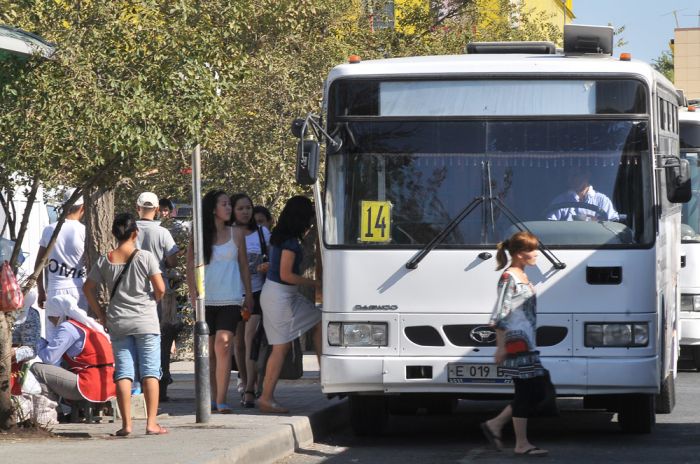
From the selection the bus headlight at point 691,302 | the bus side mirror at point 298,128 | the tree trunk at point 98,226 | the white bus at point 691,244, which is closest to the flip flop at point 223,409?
the bus side mirror at point 298,128

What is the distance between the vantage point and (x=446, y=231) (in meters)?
11.1

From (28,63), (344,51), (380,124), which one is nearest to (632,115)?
(380,124)

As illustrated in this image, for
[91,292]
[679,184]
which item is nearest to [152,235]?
[91,292]

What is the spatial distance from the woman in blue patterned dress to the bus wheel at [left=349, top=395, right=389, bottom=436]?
1645mm

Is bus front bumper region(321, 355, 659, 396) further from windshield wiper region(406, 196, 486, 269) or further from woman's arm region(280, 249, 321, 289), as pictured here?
woman's arm region(280, 249, 321, 289)

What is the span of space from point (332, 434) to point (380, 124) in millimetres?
2948

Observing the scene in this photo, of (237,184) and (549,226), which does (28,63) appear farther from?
(237,184)

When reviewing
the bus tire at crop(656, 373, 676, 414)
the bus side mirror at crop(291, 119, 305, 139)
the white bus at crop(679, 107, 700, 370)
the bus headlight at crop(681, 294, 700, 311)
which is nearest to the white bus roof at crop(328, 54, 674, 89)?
the bus side mirror at crop(291, 119, 305, 139)

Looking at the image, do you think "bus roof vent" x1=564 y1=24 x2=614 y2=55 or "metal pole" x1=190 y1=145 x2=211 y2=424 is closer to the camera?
"metal pole" x1=190 y1=145 x2=211 y2=424

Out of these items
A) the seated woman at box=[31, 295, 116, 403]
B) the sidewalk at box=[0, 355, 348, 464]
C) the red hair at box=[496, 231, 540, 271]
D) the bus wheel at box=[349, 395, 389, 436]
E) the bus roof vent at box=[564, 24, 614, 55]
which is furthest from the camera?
the bus wheel at box=[349, 395, 389, 436]

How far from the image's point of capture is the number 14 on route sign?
36.8ft

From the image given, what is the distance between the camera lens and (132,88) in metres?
10.8

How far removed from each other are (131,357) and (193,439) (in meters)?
0.87

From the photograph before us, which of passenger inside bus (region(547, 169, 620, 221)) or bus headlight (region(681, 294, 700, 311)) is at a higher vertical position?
passenger inside bus (region(547, 169, 620, 221))
